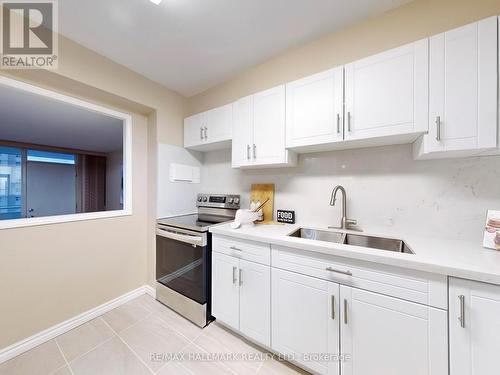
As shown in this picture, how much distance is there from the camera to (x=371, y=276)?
1022 mm

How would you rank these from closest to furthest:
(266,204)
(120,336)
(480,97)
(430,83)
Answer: (480,97) < (430,83) < (120,336) < (266,204)

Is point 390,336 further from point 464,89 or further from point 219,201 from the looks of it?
point 219,201

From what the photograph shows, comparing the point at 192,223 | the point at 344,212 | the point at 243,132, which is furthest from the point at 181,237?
the point at 344,212

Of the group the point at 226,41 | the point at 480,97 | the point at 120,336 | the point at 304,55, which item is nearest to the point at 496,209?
the point at 480,97

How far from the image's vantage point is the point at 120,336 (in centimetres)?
161

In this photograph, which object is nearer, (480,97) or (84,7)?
(480,97)

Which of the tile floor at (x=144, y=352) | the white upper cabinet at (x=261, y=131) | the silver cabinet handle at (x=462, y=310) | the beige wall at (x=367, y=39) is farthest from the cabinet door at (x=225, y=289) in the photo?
the beige wall at (x=367, y=39)

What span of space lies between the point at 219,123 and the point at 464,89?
1835mm

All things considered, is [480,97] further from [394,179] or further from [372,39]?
[372,39]

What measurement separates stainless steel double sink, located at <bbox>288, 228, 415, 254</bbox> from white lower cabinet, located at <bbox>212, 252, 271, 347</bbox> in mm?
422

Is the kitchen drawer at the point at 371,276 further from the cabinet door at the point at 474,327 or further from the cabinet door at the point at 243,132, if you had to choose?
the cabinet door at the point at 243,132

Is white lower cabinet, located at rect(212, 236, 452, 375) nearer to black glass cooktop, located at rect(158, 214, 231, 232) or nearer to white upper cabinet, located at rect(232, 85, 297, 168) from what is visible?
black glass cooktop, located at rect(158, 214, 231, 232)

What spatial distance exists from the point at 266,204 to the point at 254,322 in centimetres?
104

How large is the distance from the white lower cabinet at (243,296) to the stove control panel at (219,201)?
676 millimetres
